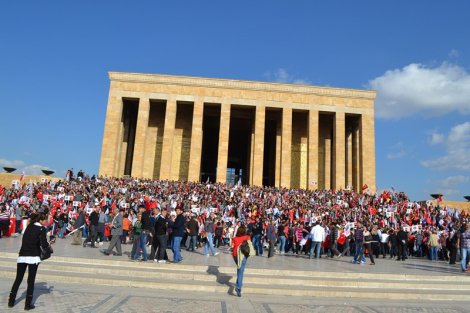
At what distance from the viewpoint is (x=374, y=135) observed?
36.8 metres

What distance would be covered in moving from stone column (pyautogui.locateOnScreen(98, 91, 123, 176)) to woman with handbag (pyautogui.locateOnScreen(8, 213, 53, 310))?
29039mm

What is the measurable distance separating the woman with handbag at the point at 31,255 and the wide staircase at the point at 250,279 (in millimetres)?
2397

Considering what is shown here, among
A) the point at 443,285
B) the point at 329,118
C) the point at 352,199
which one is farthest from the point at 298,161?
the point at 443,285

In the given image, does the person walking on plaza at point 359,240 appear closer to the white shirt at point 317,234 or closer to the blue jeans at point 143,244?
the white shirt at point 317,234

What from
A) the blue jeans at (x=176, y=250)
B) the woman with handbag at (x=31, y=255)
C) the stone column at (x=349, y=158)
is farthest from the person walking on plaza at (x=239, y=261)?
the stone column at (x=349, y=158)

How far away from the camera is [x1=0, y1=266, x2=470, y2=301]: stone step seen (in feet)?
26.9

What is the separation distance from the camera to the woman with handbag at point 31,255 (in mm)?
5863

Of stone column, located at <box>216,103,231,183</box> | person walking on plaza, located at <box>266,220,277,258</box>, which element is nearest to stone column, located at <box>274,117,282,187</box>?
stone column, located at <box>216,103,231,183</box>

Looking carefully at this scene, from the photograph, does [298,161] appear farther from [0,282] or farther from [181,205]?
[0,282]

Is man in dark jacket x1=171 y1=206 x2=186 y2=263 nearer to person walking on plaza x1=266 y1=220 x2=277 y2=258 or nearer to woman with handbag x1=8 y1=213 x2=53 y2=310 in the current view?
Result: person walking on plaza x1=266 y1=220 x2=277 y2=258

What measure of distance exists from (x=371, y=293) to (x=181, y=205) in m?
13.6

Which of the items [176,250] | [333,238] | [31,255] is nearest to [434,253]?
[333,238]

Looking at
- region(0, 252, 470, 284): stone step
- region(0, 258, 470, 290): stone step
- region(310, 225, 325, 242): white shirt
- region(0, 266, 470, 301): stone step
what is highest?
region(310, 225, 325, 242): white shirt

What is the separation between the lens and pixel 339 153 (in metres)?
35.8
